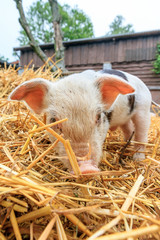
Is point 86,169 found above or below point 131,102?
below

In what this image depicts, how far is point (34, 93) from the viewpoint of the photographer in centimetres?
189

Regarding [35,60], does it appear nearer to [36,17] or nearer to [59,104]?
[59,104]

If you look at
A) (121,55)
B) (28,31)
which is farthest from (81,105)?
(121,55)

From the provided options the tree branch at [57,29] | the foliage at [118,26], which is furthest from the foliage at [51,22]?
the tree branch at [57,29]

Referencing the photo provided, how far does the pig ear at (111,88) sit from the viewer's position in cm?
171

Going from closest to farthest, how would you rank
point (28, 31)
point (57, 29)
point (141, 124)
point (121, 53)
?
point (141, 124)
point (28, 31)
point (57, 29)
point (121, 53)

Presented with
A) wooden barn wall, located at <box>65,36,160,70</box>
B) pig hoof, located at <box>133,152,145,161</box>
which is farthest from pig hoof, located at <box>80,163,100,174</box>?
wooden barn wall, located at <box>65,36,160,70</box>

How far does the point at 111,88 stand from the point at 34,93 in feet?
2.53

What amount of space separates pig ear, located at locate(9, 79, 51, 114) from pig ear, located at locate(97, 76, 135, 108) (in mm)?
530

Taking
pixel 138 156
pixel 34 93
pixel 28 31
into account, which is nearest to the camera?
pixel 34 93

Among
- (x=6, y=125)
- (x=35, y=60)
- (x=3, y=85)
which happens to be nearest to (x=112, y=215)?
(x=6, y=125)

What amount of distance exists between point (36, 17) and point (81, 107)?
37491mm

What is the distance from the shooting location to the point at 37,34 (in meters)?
31.5

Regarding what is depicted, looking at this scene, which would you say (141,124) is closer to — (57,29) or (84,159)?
(84,159)
